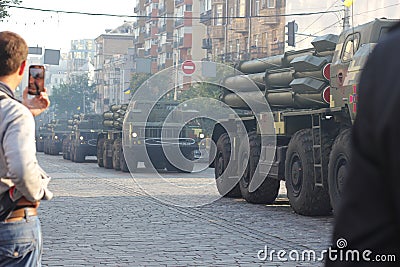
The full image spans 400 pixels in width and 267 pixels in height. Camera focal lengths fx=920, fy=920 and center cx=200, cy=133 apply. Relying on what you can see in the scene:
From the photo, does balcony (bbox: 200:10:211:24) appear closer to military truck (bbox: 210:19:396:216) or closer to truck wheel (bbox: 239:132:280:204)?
military truck (bbox: 210:19:396:216)

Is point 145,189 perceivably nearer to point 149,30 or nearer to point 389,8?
point 389,8

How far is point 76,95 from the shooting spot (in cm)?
11975

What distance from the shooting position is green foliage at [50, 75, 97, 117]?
391ft

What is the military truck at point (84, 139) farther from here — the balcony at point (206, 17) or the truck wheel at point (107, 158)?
the balcony at point (206, 17)

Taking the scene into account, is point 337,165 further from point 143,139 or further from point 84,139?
point 84,139

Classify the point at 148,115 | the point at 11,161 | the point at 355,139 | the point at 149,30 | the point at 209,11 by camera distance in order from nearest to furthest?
the point at 355,139
the point at 11,161
the point at 148,115
the point at 209,11
the point at 149,30

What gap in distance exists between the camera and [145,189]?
21.9 metres

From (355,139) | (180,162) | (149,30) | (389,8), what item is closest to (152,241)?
(355,139)

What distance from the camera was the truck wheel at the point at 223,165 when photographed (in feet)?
60.8

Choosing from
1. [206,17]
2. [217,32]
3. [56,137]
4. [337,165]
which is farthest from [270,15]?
[337,165]

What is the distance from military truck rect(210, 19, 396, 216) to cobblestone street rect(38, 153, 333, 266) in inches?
17.9

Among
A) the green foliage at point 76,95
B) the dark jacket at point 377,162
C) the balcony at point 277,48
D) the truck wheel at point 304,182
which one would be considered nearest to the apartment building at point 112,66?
the green foliage at point 76,95

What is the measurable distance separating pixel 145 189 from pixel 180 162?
Result: 392 inches

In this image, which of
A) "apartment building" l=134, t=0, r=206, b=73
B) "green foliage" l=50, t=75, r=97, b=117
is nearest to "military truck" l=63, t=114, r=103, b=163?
"apartment building" l=134, t=0, r=206, b=73
